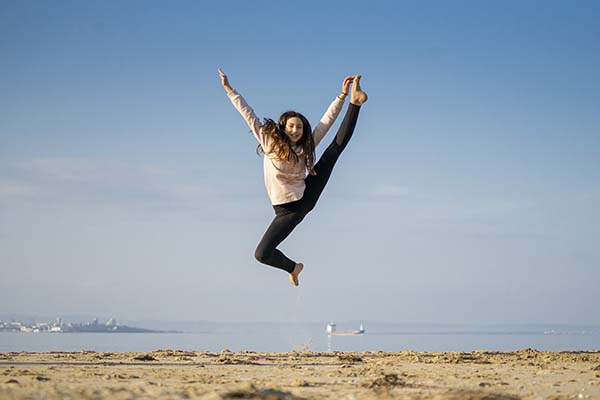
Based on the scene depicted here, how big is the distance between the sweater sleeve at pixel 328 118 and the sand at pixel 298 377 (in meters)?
2.69

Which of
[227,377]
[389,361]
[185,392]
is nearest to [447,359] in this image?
[389,361]

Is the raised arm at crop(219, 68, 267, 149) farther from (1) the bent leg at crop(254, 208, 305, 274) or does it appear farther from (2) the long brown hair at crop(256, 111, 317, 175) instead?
(1) the bent leg at crop(254, 208, 305, 274)

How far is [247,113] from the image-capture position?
25.4 feet

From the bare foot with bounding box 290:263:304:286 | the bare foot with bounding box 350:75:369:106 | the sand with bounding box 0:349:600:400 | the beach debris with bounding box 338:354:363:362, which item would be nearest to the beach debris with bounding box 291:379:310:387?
the sand with bounding box 0:349:600:400

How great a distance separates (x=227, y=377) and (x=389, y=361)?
9.76 ft

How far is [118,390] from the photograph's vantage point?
430 cm

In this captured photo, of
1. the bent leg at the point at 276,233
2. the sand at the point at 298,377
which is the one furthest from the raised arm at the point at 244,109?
the sand at the point at 298,377

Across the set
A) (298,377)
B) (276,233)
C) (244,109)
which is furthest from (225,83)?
(298,377)

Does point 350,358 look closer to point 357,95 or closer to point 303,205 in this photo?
point 303,205

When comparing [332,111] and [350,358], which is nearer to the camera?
[332,111]

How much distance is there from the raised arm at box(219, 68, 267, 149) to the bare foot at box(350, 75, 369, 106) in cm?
115

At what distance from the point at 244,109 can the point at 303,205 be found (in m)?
1.33

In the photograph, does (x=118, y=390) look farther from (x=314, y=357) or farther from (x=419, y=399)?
(x=314, y=357)

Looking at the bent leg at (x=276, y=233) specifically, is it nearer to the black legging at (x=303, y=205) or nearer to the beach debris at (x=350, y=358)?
the black legging at (x=303, y=205)
